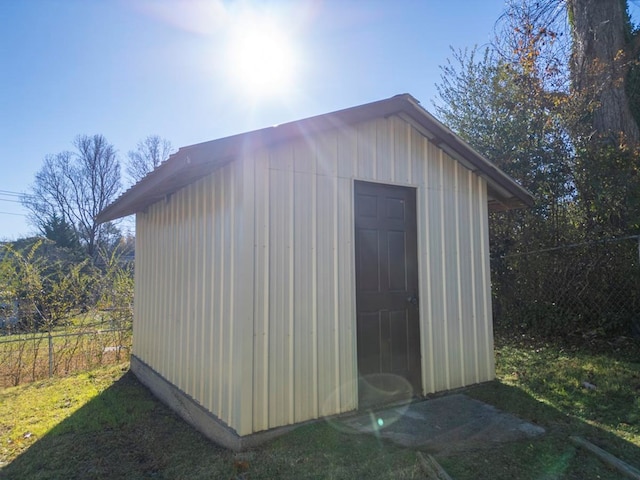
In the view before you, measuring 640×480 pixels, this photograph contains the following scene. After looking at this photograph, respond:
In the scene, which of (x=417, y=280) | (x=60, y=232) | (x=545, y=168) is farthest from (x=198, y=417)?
(x=60, y=232)

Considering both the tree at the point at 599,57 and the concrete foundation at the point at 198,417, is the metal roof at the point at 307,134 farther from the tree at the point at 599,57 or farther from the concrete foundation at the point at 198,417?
the tree at the point at 599,57

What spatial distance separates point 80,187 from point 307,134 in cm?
2819

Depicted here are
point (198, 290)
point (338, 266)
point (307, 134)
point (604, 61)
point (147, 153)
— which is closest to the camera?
point (307, 134)

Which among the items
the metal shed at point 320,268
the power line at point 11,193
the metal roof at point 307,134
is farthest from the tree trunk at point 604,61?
the power line at point 11,193

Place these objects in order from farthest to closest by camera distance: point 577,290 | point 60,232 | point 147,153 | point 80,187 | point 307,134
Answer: point 80,187 → point 147,153 → point 60,232 → point 577,290 → point 307,134

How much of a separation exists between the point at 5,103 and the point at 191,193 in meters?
7.01

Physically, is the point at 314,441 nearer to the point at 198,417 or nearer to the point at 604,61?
the point at 198,417

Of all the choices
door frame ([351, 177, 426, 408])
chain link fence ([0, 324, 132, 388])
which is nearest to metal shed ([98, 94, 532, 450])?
door frame ([351, 177, 426, 408])

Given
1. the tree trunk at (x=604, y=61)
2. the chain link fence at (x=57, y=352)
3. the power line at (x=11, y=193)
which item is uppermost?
the power line at (x=11, y=193)

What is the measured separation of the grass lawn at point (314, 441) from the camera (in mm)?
2746

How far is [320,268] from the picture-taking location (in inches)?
144

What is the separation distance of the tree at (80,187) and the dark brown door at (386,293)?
81.9ft

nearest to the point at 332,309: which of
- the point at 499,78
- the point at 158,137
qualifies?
the point at 499,78

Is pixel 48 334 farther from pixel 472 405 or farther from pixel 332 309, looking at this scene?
pixel 472 405
